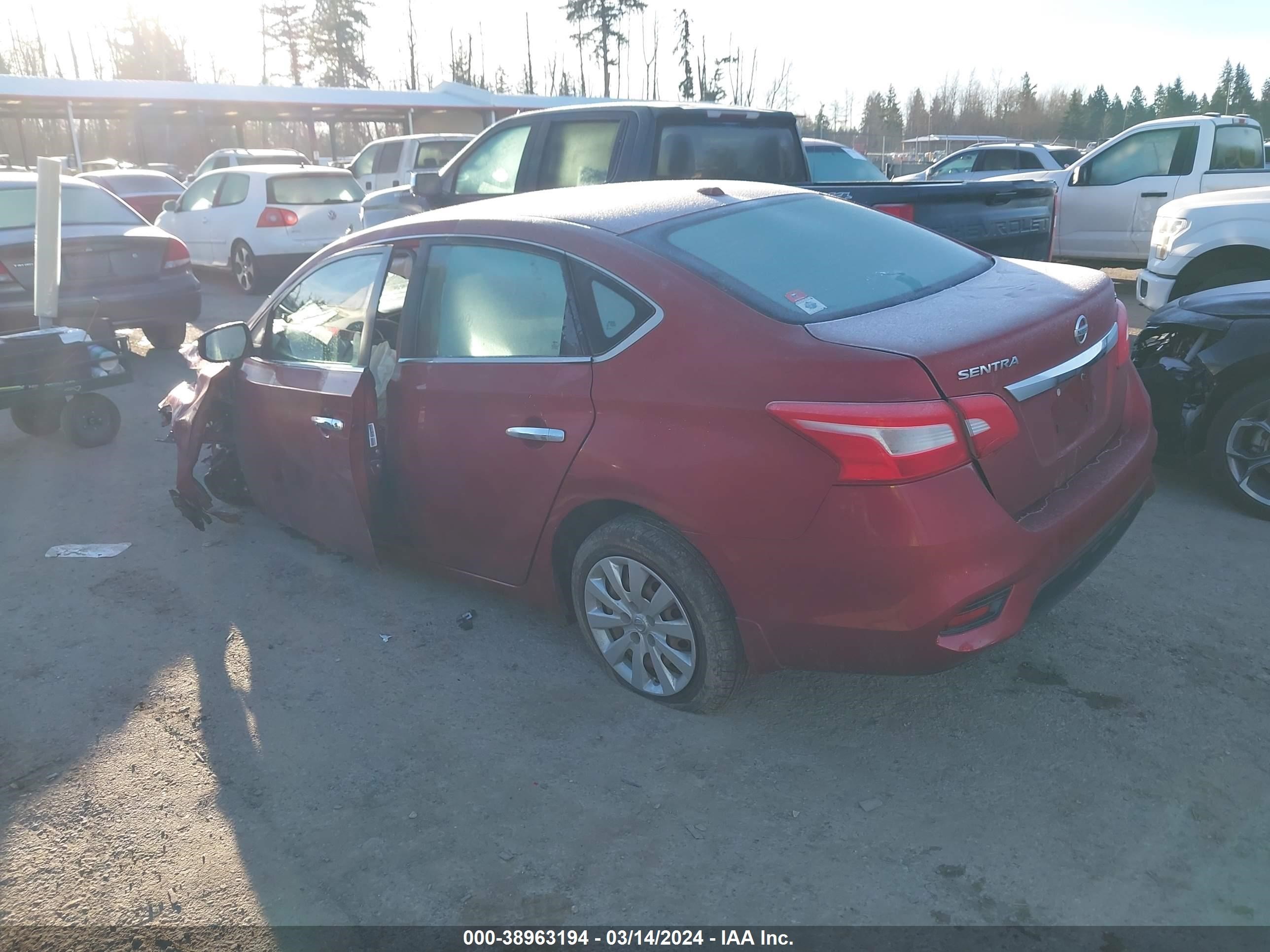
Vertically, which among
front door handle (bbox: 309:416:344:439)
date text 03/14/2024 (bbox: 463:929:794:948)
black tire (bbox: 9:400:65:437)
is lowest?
date text 03/14/2024 (bbox: 463:929:794:948)

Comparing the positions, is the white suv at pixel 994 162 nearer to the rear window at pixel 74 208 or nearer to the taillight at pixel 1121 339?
the rear window at pixel 74 208

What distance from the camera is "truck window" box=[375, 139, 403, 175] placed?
60.5 feet

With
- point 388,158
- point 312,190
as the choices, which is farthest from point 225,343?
point 388,158

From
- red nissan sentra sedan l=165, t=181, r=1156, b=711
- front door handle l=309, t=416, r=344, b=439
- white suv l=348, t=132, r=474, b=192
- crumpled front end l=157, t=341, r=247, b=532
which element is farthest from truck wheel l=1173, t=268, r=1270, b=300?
white suv l=348, t=132, r=474, b=192

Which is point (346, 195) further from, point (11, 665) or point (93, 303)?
point (11, 665)

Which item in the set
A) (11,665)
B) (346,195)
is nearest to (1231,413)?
(11,665)

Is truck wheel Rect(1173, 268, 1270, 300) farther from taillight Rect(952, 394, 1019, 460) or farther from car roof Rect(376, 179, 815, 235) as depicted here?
taillight Rect(952, 394, 1019, 460)

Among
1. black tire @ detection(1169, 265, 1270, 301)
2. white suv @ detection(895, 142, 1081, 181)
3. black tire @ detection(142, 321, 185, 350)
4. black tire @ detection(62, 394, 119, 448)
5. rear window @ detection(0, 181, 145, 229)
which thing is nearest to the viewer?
black tire @ detection(62, 394, 119, 448)

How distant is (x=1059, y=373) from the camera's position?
310cm

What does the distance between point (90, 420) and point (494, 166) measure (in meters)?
3.70

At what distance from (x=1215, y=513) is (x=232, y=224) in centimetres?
1217

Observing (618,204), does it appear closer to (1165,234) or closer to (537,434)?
(537,434)

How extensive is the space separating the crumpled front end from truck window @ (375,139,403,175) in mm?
14173

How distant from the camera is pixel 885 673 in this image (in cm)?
293
